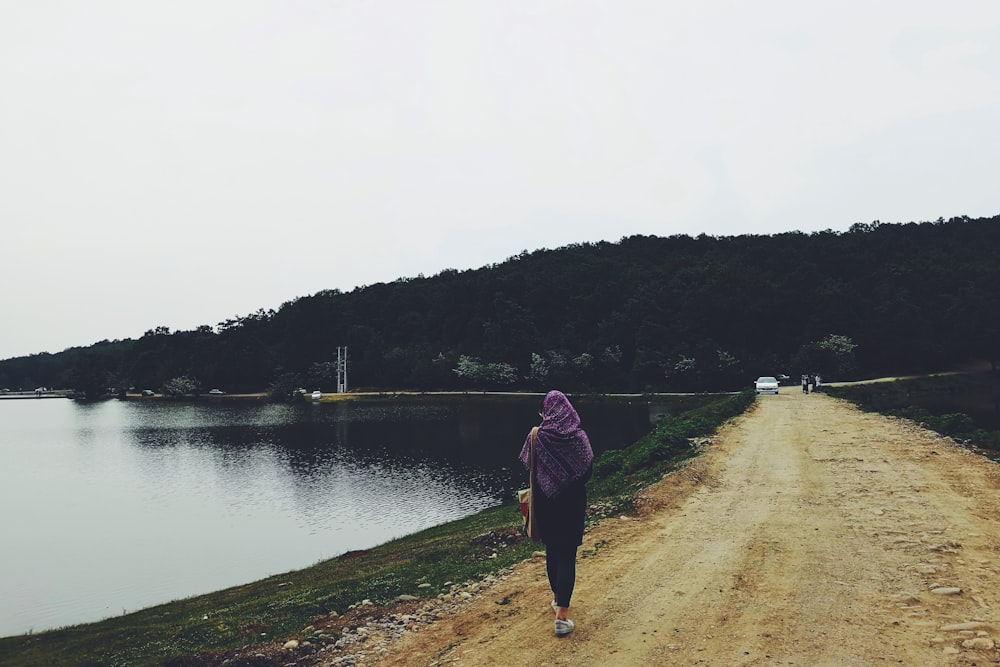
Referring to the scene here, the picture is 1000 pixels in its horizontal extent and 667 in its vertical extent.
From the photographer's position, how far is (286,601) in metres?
11.3

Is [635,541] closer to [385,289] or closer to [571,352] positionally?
[571,352]

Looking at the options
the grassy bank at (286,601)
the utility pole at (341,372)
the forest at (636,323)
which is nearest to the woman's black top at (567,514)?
the grassy bank at (286,601)

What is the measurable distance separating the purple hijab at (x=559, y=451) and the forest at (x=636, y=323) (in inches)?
2964

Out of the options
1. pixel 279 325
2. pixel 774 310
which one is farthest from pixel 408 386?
pixel 774 310

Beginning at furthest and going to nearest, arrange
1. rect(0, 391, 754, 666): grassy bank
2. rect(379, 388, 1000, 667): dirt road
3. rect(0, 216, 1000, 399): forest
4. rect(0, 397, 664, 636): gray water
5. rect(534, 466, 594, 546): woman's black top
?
rect(0, 216, 1000, 399): forest < rect(0, 397, 664, 636): gray water < rect(0, 391, 754, 666): grassy bank < rect(534, 466, 594, 546): woman's black top < rect(379, 388, 1000, 667): dirt road

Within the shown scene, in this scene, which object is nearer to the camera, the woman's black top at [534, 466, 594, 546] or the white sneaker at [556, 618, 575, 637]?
the white sneaker at [556, 618, 575, 637]

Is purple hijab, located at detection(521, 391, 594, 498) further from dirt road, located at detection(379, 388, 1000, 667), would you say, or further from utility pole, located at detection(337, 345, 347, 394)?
utility pole, located at detection(337, 345, 347, 394)

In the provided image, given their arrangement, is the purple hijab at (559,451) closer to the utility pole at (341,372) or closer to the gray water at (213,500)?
the gray water at (213,500)

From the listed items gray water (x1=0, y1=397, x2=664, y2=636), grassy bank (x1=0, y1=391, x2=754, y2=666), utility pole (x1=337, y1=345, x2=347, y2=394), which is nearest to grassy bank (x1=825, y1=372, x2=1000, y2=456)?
grassy bank (x1=0, y1=391, x2=754, y2=666)

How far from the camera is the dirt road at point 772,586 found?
6.11 meters

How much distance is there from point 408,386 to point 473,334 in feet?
54.3

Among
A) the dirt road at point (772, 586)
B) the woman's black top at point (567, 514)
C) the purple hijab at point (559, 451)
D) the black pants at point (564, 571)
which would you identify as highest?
the purple hijab at point (559, 451)

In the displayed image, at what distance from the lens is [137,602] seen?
16875 millimetres

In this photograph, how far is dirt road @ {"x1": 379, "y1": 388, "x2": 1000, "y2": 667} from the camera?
20.0 ft
